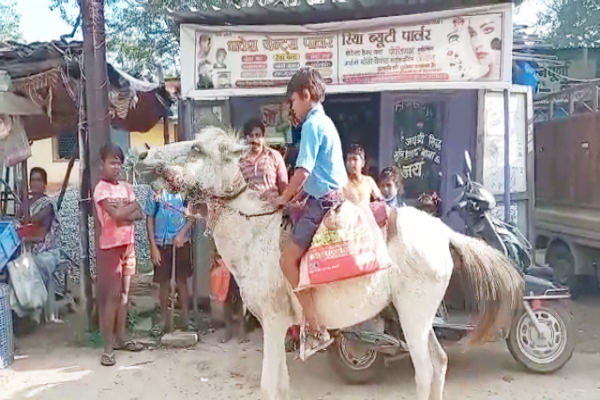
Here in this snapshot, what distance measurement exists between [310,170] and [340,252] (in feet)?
1.83

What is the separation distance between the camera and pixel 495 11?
19.9 feet

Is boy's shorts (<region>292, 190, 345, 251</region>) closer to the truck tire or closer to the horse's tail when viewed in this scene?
the horse's tail

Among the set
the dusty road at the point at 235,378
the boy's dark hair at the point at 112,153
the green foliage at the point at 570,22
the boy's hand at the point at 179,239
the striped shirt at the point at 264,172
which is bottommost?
the dusty road at the point at 235,378

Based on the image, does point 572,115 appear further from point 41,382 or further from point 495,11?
point 41,382

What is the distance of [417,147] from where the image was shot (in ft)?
25.8

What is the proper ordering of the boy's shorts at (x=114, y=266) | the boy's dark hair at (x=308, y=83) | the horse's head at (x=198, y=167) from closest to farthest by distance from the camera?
the boy's dark hair at (x=308, y=83) → the horse's head at (x=198, y=167) → the boy's shorts at (x=114, y=266)

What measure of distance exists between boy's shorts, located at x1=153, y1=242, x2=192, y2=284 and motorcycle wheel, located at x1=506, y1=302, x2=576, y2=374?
10.7 ft

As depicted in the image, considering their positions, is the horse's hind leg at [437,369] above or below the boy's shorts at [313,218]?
below

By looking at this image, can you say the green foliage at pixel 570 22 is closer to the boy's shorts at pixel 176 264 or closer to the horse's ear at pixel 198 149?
the boy's shorts at pixel 176 264

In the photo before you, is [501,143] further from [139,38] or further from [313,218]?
[139,38]

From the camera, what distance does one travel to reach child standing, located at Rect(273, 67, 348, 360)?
4035mm

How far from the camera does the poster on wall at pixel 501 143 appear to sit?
7.58m

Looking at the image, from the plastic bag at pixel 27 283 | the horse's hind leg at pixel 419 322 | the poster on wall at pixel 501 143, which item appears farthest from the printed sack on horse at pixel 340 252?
the plastic bag at pixel 27 283

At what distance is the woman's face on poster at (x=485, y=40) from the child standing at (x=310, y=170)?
2430 millimetres
